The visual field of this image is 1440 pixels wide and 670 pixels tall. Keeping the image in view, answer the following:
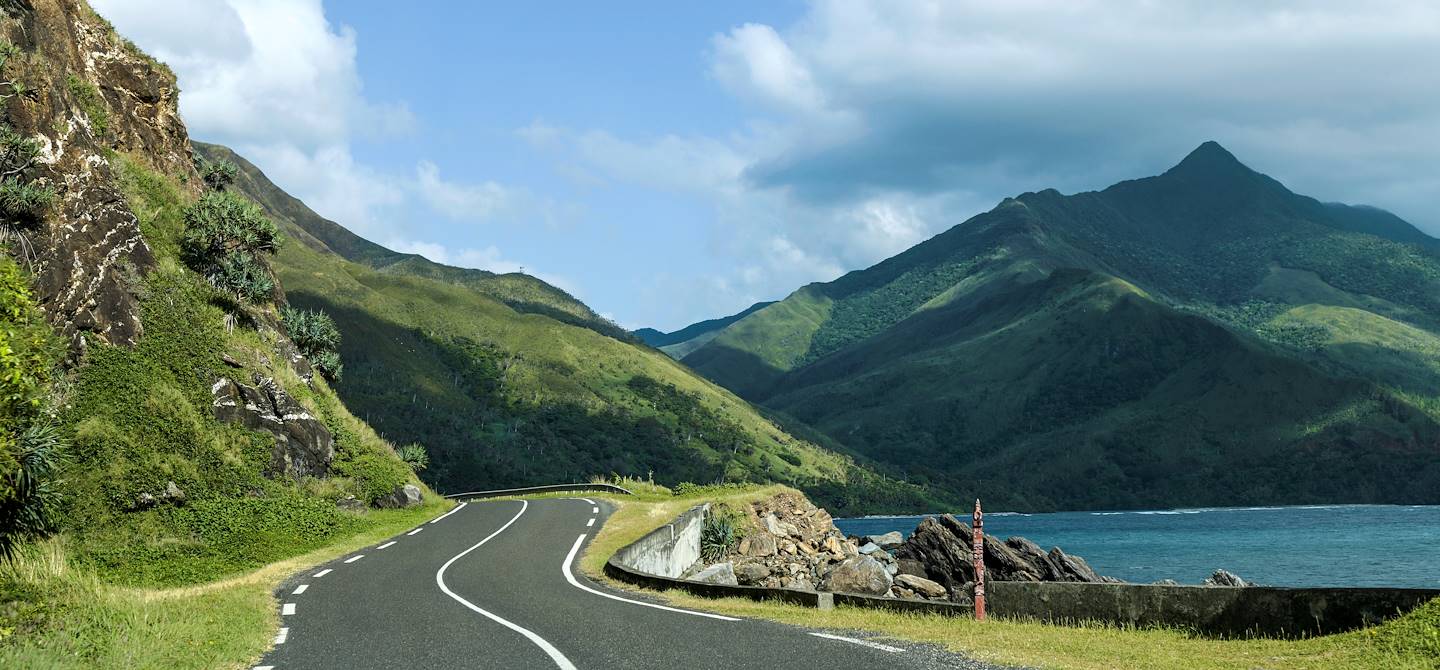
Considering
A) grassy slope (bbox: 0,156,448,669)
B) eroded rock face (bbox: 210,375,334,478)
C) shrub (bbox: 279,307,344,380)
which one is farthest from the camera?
shrub (bbox: 279,307,344,380)

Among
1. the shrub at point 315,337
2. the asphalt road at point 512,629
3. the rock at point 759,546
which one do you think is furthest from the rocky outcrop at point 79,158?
the rock at point 759,546

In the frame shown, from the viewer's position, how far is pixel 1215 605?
14.1 meters

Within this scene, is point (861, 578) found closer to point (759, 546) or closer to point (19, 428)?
point (759, 546)

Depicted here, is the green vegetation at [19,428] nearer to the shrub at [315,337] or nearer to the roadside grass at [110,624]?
the roadside grass at [110,624]

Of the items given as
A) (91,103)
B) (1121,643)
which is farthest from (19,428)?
(91,103)

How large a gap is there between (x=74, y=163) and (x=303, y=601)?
29.8 meters

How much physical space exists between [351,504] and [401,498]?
4.36 metres

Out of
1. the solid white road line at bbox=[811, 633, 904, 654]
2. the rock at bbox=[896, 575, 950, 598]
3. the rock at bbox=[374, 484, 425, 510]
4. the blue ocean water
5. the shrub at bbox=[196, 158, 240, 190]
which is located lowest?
the blue ocean water

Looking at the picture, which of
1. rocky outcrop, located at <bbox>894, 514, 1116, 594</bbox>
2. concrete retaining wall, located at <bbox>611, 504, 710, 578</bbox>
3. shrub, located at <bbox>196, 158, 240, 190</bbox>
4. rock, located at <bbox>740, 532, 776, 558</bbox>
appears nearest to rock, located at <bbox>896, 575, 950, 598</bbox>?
rocky outcrop, located at <bbox>894, 514, 1116, 594</bbox>

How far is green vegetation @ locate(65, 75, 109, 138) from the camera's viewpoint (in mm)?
44219

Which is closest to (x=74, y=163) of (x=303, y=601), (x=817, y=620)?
(x=303, y=601)

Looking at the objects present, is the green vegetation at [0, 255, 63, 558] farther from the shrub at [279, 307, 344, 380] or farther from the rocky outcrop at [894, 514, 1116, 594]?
the shrub at [279, 307, 344, 380]

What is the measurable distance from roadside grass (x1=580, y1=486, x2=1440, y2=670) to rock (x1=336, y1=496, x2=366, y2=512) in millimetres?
25661

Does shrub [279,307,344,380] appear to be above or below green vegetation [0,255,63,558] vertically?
above
